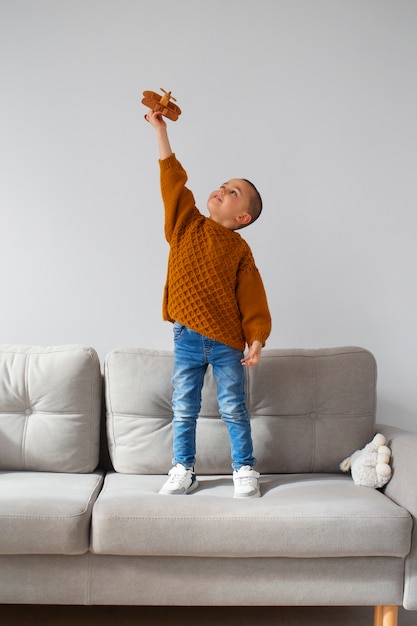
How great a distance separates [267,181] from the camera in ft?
8.93

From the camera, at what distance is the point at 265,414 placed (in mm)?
2301

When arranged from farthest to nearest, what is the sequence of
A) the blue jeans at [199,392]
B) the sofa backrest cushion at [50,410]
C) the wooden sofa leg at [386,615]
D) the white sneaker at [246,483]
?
1. the sofa backrest cushion at [50,410]
2. the blue jeans at [199,392]
3. the white sneaker at [246,483]
4. the wooden sofa leg at [386,615]

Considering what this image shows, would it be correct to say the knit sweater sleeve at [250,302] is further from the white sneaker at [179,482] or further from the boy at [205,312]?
the white sneaker at [179,482]

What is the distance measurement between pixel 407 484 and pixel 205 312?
0.79 metres

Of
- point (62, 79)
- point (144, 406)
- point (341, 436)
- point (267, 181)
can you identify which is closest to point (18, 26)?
point (62, 79)

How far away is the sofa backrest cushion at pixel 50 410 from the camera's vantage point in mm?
2225

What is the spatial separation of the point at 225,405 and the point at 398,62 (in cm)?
166

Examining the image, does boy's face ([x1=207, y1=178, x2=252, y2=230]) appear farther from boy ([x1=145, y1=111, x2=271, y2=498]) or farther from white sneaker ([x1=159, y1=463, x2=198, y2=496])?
white sneaker ([x1=159, y1=463, x2=198, y2=496])

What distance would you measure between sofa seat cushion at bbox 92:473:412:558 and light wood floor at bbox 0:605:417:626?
1.26 ft

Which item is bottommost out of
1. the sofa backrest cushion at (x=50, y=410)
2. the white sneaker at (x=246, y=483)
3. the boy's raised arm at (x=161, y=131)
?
the white sneaker at (x=246, y=483)

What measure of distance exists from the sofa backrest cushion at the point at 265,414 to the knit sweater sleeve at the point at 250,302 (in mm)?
199

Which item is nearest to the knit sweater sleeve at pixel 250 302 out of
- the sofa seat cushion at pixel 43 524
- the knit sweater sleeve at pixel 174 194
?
the knit sweater sleeve at pixel 174 194

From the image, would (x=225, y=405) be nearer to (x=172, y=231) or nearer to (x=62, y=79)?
(x=172, y=231)

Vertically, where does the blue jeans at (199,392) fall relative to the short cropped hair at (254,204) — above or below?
below
